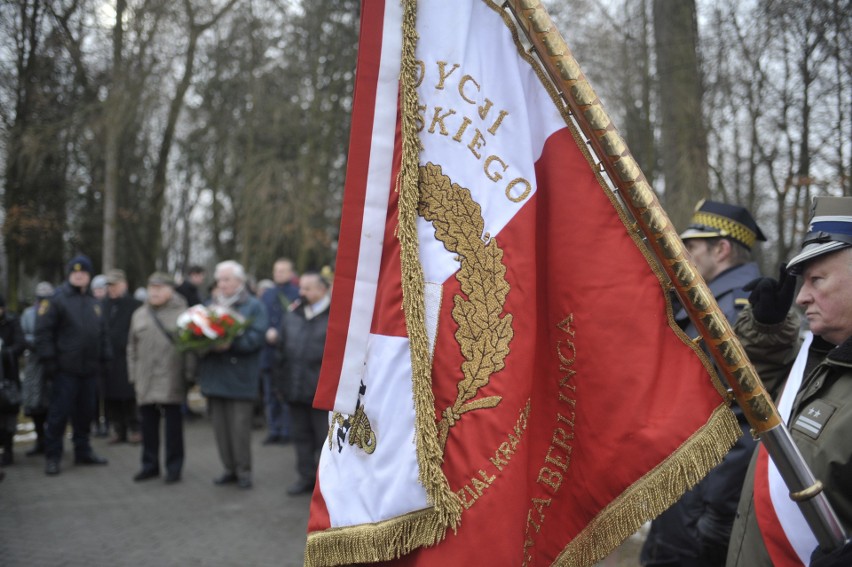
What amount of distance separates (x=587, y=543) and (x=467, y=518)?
40 cm

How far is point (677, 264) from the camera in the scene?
1770 millimetres

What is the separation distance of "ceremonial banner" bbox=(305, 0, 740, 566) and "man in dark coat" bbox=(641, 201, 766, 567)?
1.54 m

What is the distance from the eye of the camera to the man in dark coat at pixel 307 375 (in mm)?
6793

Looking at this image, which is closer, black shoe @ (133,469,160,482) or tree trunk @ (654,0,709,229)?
black shoe @ (133,469,160,482)

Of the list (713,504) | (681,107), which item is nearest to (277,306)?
(681,107)

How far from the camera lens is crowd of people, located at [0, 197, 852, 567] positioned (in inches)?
83.7

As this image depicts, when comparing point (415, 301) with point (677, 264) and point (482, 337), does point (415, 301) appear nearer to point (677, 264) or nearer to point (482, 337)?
point (482, 337)

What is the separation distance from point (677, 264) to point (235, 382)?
5877mm

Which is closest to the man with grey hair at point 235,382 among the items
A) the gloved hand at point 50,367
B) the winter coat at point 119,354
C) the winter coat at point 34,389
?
the gloved hand at point 50,367

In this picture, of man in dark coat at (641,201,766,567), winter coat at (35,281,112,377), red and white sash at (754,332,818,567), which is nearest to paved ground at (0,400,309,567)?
winter coat at (35,281,112,377)

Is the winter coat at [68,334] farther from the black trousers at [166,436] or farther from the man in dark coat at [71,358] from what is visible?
the black trousers at [166,436]

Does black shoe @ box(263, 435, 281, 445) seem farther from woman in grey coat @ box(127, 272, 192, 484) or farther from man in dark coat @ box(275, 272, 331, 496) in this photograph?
man in dark coat @ box(275, 272, 331, 496)

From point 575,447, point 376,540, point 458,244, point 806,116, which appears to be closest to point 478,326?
point 458,244

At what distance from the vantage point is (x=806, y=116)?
8133 millimetres
